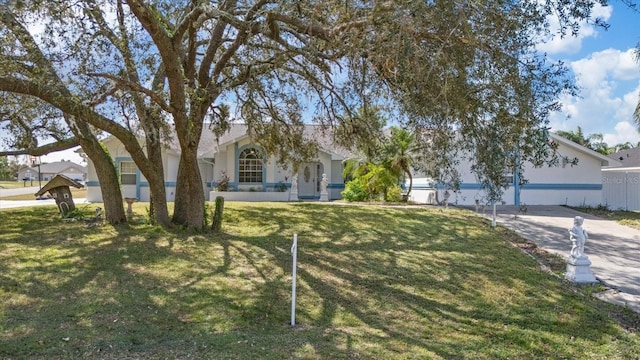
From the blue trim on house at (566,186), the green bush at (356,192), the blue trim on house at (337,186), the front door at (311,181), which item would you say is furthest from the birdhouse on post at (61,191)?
the blue trim on house at (566,186)

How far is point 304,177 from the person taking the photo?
26094mm

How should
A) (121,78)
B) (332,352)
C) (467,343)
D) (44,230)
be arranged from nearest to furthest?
(332,352) < (467,343) < (121,78) < (44,230)

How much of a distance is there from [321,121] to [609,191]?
17204 mm

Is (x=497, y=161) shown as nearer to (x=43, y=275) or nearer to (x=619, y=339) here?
(x=619, y=339)

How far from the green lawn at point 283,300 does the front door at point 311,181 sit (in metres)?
13.8

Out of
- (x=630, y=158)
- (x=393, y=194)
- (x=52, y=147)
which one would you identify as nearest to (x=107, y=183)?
(x=52, y=147)

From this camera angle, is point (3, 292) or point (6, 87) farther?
point (6, 87)

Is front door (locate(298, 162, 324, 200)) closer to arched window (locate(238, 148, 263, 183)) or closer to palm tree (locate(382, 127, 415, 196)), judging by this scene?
arched window (locate(238, 148, 263, 183))

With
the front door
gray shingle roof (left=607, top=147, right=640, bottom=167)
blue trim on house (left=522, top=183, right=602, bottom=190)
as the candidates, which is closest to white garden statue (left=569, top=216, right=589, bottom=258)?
blue trim on house (left=522, top=183, right=602, bottom=190)

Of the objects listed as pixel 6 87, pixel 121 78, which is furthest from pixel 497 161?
pixel 6 87

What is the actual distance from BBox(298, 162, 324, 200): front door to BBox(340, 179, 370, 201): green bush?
3221 mm

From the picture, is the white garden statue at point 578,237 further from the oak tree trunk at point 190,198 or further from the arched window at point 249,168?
the arched window at point 249,168

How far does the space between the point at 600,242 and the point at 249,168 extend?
16576mm

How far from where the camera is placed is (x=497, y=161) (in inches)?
269
